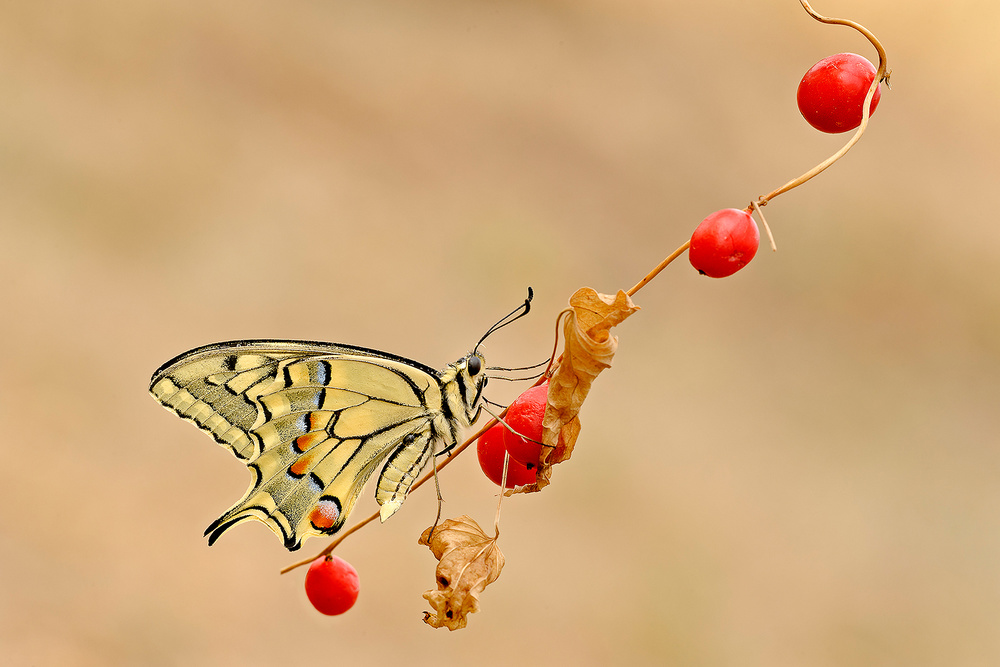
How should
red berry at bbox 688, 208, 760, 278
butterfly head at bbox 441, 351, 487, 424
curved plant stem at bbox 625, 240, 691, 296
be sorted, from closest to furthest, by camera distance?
curved plant stem at bbox 625, 240, 691, 296
red berry at bbox 688, 208, 760, 278
butterfly head at bbox 441, 351, 487, 424

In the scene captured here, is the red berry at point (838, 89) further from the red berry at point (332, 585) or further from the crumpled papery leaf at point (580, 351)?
the red berry at point (332, 585)

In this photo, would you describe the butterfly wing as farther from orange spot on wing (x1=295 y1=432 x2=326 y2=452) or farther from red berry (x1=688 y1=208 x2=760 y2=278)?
red berry (x1=688 y1=208 x2=760 y2=278)

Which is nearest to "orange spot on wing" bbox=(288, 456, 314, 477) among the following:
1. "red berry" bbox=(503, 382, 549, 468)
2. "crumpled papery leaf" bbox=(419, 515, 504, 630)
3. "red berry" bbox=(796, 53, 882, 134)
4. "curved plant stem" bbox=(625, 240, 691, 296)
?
"crumpled papery leaf" bbox=(419, 515, 504, 630)

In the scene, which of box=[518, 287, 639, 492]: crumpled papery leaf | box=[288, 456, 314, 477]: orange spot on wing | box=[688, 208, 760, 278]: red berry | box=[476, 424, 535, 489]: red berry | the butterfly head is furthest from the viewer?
box=[288, 456, 314, 477]: orange spot on wing

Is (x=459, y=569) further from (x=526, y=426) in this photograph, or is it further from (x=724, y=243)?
(x=724, y=243)

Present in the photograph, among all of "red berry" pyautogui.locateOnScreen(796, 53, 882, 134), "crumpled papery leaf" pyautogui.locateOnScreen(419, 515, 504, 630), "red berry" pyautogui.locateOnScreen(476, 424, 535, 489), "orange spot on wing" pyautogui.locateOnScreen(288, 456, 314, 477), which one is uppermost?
"red berry" pyautogui.locateOnScreen(796, 53, 882, 134)

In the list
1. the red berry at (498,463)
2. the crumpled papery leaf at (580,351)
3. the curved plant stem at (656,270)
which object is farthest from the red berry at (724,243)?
the red berry at (498,463)

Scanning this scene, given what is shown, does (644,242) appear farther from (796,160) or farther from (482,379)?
(482,379)
